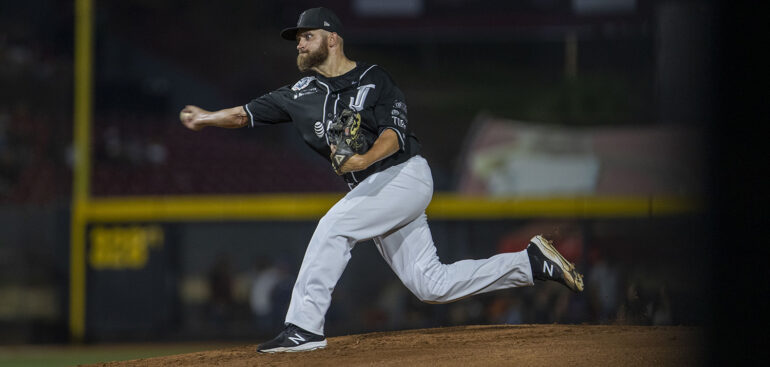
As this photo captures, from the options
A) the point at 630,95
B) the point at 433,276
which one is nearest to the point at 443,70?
the point at 630,95

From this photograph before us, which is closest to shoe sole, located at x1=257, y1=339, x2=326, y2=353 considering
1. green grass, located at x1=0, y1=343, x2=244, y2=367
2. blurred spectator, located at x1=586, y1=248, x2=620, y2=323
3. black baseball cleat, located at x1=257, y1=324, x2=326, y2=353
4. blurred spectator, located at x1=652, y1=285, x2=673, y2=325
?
black baseball cleat, located at x1=257, y1=324, x2=326, y2=353

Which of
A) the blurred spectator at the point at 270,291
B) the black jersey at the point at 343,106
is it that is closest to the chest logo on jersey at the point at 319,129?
the black jersey at the point at 343,106

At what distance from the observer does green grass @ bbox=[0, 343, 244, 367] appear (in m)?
8.31

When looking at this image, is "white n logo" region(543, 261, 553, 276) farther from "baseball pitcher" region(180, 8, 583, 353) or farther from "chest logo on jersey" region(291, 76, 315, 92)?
"chest logo on jersey" region(291, 76, 315, 92)

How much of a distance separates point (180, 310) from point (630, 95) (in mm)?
5321

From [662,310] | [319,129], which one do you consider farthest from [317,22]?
[662,310]

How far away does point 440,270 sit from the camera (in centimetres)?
360

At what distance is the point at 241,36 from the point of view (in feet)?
34.7

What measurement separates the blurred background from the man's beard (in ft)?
16.7

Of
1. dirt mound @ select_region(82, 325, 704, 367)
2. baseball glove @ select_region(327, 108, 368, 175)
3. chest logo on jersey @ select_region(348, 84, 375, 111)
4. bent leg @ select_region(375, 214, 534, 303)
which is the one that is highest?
chest logo on jersey @ select_region(348, 84, 375, 111)

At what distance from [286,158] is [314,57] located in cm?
679

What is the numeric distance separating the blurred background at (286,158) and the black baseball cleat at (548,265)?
439cm

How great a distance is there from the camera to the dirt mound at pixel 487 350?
320 centimetres

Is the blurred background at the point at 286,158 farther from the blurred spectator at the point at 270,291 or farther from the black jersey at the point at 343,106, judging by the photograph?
the black jersey at the point at 343,106
